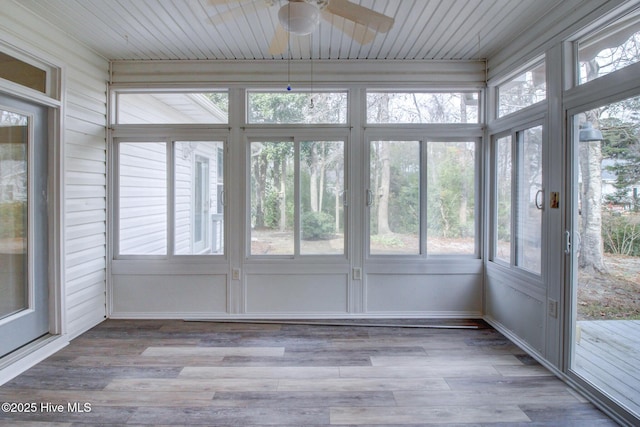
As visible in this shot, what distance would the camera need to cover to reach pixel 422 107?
3.60 m

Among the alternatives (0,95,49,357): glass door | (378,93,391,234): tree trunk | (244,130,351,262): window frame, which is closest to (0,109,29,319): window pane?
(0,95,49,357): glass door

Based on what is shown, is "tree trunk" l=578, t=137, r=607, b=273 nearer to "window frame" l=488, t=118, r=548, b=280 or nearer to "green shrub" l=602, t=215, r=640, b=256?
"green shrub" l=602, t=215, r=640, b=256

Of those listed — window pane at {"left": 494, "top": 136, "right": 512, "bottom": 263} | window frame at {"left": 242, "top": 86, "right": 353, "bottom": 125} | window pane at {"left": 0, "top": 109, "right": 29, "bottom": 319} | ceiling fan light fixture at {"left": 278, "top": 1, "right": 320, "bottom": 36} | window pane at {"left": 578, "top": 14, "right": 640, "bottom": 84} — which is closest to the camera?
ceiling fan light fixture at {"left": 278, "top": 1, "right": 320, "bottom": 36}

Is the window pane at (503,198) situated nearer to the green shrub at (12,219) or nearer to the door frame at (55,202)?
the door frame at (55,202)

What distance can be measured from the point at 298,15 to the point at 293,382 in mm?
2371

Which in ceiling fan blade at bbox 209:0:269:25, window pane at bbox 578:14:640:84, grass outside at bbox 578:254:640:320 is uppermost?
ceiling fan blade at bbox 209:0:269:25

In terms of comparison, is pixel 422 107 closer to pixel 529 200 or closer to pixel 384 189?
pixel 384 189

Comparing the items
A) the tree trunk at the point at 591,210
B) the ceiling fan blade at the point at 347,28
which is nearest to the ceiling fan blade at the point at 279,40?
the ceiling fan blade at the point at 347,28

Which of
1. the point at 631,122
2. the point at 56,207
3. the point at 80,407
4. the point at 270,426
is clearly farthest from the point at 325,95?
the point at 80,407

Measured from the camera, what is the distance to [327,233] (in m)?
3.62

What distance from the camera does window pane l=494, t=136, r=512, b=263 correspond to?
10.6ft

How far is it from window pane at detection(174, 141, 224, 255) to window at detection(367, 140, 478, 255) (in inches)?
66.8

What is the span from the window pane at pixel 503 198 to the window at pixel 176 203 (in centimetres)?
295

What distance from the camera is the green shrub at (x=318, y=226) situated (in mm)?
3609
